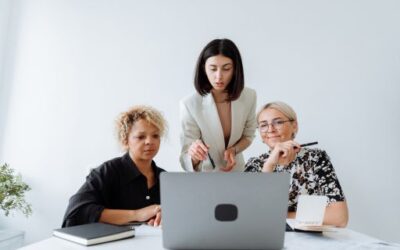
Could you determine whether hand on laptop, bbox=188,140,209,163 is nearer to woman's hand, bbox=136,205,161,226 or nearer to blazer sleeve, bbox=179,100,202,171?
blazer sleeve, bbox=179,100,202,171

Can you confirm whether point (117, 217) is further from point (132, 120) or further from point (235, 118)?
point (235, 118)

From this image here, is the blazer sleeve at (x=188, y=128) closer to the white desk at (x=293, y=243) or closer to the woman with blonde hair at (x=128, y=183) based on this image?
the woman with blonde hair at (x=128, y=183)

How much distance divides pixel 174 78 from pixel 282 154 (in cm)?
105

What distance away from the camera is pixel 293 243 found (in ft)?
2.87

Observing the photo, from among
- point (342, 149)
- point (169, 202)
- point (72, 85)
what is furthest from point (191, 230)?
point (72, 85)

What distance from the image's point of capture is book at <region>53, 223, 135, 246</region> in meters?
0.84

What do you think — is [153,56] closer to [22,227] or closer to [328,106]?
[328,106]

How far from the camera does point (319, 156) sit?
4.99 ft

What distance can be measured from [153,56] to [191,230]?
1744 mm

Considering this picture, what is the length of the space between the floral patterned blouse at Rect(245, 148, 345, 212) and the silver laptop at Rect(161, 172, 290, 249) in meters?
0.79

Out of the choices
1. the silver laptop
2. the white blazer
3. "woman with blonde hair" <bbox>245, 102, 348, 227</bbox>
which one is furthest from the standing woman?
the silver laptop

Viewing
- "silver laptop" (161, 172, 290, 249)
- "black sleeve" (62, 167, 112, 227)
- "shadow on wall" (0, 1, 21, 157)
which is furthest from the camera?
"shadow on wall" (0, 1, 21, 157)

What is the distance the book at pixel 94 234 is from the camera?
84 cm

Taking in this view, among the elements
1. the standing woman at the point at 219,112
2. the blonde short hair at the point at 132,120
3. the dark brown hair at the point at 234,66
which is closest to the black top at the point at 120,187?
the blonde short hair at the point at 132,120
